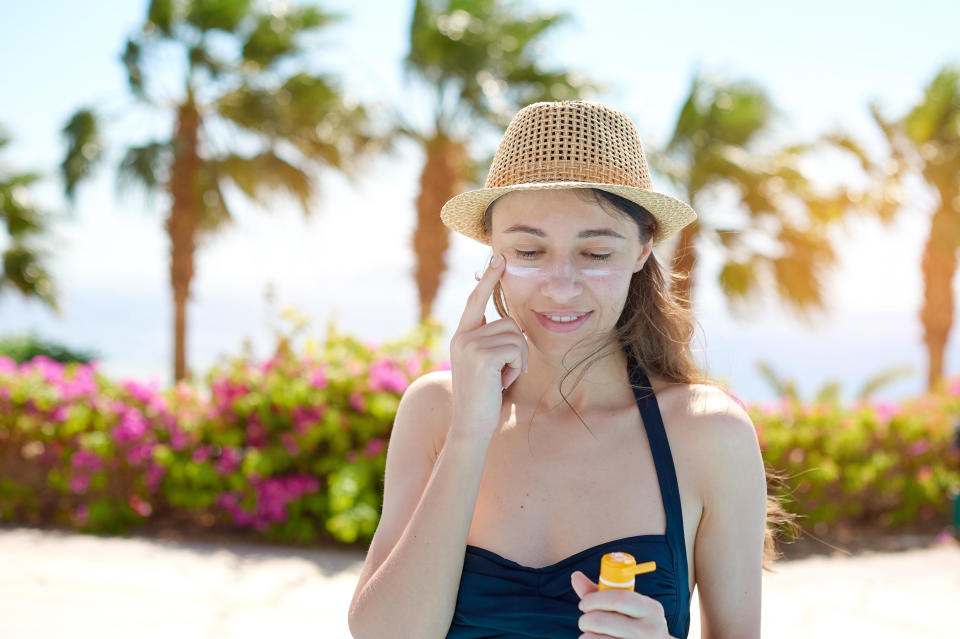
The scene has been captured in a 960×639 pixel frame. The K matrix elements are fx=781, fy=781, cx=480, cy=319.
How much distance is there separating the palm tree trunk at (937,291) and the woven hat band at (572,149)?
1351 centimetres

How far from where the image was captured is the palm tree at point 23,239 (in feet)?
35.1

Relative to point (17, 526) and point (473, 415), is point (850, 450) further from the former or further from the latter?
point (17, 526)

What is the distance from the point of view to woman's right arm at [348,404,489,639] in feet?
4.78

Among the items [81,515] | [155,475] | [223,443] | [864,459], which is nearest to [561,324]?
[223,443]

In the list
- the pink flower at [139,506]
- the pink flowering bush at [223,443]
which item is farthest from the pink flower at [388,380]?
the pink flower at [139,506]

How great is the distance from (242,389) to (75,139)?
26.0 feet

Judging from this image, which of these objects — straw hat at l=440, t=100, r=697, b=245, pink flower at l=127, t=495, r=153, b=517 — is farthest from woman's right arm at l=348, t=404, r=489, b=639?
pink flower at l=127, t=495, r=153, b=517

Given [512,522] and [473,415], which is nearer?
[473,415]

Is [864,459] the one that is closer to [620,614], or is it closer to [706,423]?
[706,423]

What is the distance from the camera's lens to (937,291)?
1335cm

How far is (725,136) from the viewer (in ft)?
38.4

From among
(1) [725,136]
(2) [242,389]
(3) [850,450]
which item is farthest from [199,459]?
(1) [725,136]

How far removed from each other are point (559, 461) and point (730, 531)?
0.38 meters

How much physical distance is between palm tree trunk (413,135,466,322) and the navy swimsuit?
10.2 meters
